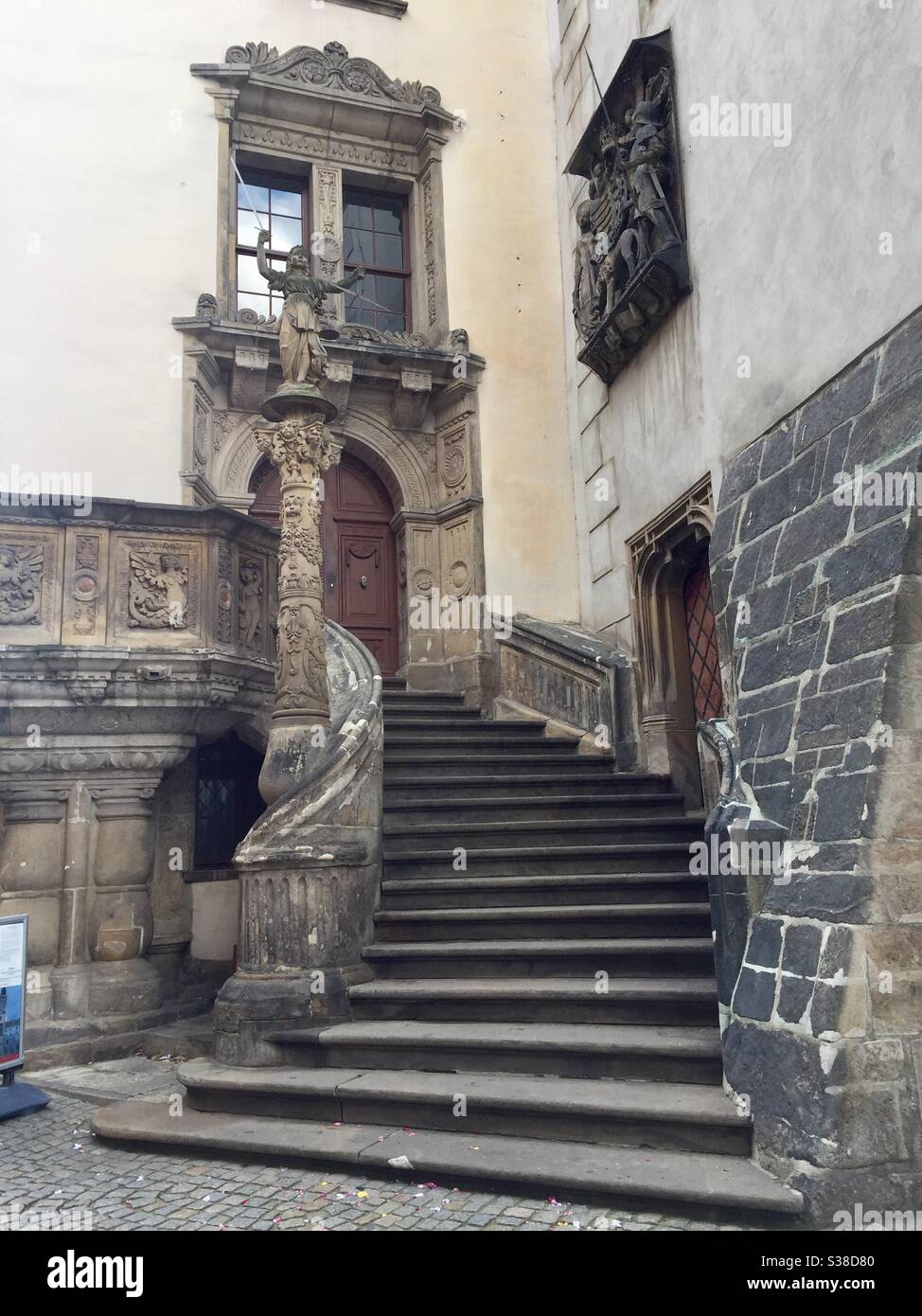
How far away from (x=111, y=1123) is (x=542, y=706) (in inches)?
209

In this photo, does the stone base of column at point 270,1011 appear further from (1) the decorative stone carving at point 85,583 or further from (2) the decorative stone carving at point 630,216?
(2) the decorative stone carving at point 630,216

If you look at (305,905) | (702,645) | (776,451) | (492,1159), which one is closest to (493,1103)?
(492,1159)

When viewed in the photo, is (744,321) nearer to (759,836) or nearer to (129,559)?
(759,836)

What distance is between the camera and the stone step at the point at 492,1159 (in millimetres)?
3379

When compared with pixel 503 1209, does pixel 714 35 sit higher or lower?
higher

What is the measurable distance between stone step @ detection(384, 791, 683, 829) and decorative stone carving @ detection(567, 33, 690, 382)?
12.6ft

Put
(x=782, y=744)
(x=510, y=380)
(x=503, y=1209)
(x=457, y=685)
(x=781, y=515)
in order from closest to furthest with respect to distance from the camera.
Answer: (x=503, y=1209), (x=782, y=744), (x=781, y=515), (x=457, y=685), (x=510, y=380)

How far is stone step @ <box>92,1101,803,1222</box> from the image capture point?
133 inches

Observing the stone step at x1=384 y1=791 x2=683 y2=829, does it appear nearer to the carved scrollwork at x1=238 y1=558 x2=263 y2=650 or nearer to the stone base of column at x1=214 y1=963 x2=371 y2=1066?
the carved scrollwork at x1=238 y1=558 x2=263 y2=650

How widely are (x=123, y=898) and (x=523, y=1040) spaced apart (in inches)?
134

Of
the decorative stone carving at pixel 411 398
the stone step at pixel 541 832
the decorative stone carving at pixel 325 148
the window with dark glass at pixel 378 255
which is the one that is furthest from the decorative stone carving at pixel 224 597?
the decorative stone carving at pixel 325 148

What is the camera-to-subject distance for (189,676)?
670cm

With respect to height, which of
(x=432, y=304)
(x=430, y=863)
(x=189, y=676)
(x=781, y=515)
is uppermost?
(x=432, y=304)

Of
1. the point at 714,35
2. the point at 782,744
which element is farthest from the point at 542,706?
the point at 714,35
